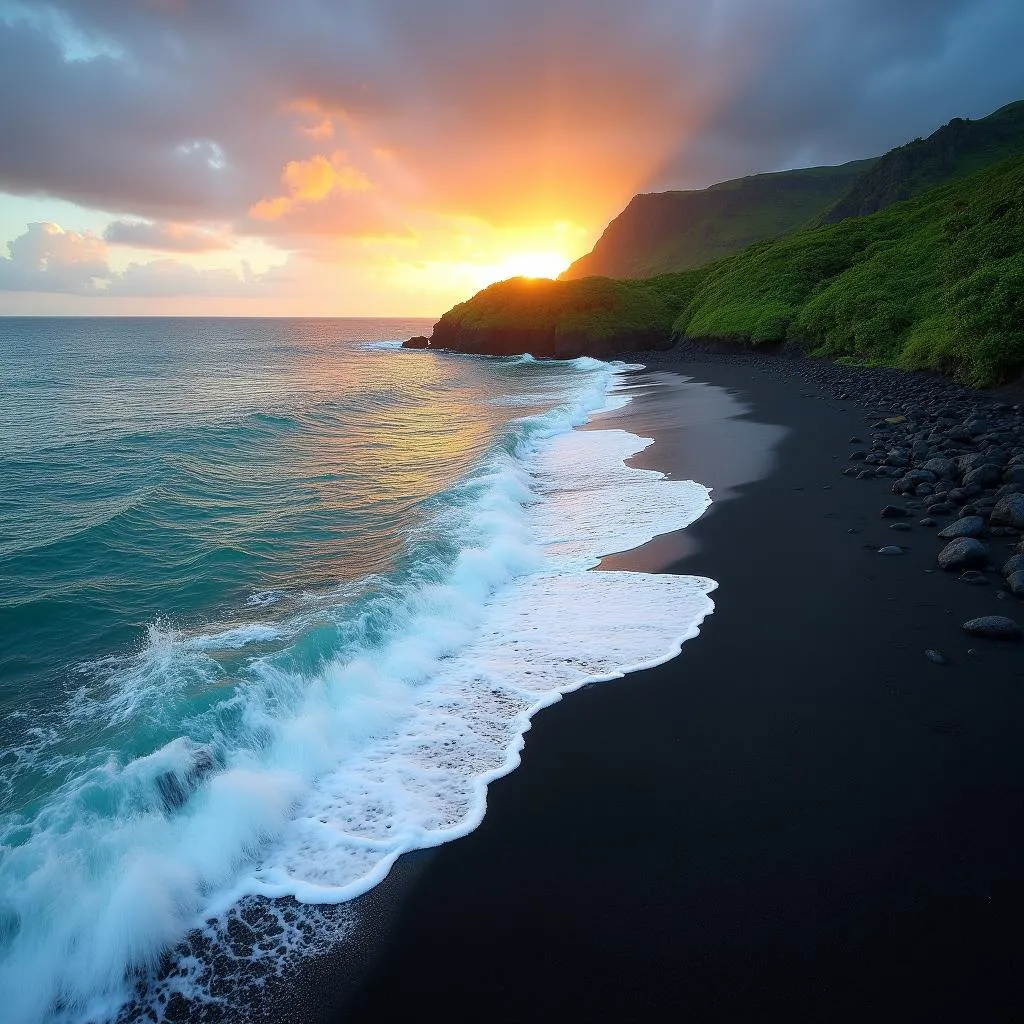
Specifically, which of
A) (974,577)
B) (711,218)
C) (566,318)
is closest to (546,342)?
(566,318)

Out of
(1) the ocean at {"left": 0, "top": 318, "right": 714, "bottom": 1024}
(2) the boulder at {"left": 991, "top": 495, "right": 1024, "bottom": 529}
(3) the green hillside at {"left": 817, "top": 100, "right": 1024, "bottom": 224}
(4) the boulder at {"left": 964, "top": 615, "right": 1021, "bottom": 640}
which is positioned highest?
(3) the green hillside at {"left": 817, "top": 100, "right": 1024, "bottom": 224}

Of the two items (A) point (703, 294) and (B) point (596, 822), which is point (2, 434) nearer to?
(B) point (596, 822)

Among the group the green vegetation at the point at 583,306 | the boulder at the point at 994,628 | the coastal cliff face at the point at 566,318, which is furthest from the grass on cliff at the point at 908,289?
the boulder at the point at 994,628

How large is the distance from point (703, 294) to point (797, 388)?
3599cm

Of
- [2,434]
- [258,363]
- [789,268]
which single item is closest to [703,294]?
[789,268]

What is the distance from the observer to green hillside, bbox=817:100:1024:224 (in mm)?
85250

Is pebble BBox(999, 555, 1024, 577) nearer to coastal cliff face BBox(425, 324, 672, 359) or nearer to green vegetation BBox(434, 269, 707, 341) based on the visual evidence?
A: coastal cliff face BBox(425, 324, 672, 359)

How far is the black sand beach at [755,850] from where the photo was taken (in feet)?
10.1

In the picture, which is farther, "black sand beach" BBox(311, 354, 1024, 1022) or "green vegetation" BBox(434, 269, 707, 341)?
"green vegetation" BBox(434, 269, 707, 341)

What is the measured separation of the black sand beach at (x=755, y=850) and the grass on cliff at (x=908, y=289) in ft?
51.6

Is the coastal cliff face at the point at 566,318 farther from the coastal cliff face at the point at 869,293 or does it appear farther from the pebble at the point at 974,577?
the pebble at the point at 974,577

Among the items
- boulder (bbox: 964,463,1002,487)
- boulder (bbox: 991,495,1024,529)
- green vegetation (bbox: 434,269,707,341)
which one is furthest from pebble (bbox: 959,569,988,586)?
green vegetation (bbox: 434,269,707,341)

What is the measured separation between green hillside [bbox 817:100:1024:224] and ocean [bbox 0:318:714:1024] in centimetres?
9597

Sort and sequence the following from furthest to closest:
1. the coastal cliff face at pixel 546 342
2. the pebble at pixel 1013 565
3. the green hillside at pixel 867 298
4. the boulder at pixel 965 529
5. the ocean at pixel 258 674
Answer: the coastal cliff face at pixel 546 342 → the green hillside at pixel 867 298 → the boulder at pixel 965 529 → the pebble at pixel 1013 565 → the ocean at pixel 258 674
